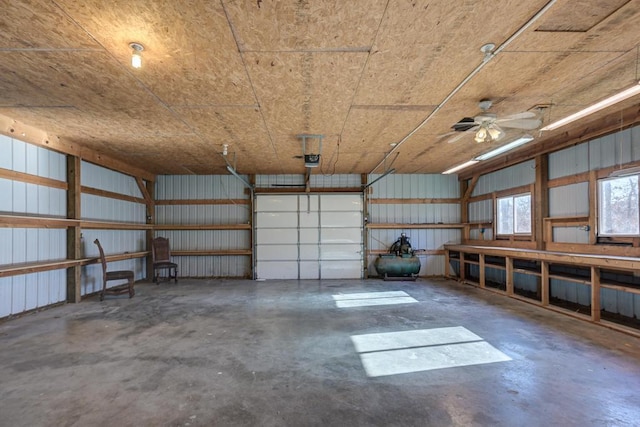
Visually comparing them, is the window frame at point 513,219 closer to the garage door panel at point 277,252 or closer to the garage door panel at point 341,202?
the garage door panel at point 341,202

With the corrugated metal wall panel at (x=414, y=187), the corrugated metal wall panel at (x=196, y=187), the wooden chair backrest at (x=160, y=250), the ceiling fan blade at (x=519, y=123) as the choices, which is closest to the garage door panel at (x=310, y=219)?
the corrugated metal wall panel at (x=414, y=187)

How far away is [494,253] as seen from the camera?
6.30m

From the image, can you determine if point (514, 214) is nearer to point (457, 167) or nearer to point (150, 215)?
point (457, 167)

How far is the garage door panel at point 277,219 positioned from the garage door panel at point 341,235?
88 centimetres

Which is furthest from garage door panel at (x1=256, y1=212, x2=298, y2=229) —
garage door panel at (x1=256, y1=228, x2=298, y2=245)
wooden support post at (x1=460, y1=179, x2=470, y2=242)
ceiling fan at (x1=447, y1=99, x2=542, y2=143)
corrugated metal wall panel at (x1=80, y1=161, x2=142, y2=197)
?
ceiling fan at (x1=447, y1=99, x2=542, y2=143)

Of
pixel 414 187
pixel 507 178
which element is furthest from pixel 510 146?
pixel 414 187

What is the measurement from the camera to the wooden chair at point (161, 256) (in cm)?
781

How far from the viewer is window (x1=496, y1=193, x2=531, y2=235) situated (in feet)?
21.6

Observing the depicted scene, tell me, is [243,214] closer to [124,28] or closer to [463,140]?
[463,140]

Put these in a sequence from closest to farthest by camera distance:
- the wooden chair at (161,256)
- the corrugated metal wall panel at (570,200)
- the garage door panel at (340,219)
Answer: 1. the corrugated metal wall panel at (570,200)
2. the wooden chair at (161,256)
3. the garage door panel at (340,219)

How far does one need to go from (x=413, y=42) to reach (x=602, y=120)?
387 cm

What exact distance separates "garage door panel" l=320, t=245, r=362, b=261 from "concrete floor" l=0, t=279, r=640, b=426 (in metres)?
3.63

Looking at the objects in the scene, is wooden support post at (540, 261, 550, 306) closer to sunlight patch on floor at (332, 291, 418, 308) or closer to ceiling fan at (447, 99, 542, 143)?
sunlight patch on floor at (332, 291, 418, 308)

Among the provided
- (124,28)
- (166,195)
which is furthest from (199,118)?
(166,195)
